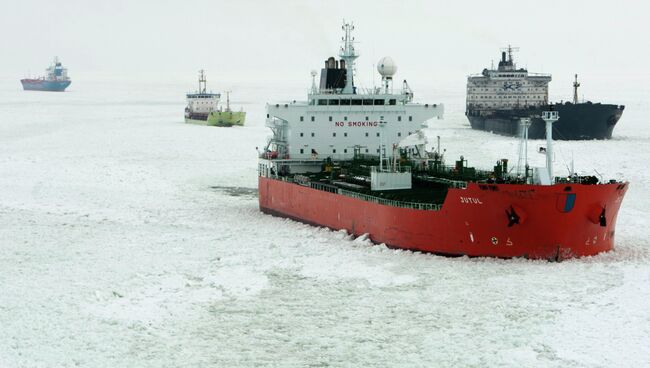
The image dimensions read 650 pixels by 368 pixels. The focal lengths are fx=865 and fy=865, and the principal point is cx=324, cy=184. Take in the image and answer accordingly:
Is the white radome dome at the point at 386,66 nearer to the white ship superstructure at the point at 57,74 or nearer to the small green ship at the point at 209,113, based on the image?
the small green ship at the point at 209,113

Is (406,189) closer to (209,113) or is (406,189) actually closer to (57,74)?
(209,113)

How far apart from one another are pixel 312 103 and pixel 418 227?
34.6ft

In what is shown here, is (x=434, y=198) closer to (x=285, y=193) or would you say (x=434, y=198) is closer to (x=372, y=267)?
(x=372, y=267)

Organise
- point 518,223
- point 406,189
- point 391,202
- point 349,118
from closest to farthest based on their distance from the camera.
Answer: point 518,223, point 391,202, point 406,189, point 349,118

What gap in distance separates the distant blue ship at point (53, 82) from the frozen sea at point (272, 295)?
13567cm

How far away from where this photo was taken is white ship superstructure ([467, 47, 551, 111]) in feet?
272

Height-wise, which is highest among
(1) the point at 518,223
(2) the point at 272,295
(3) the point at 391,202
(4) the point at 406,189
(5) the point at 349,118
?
(5) the point at 349,118

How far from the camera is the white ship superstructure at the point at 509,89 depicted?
272 ft

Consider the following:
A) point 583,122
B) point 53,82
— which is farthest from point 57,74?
point 583,122

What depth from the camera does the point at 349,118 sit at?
31688 millimetres

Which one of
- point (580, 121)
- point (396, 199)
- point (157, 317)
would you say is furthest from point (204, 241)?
point (580, 121)

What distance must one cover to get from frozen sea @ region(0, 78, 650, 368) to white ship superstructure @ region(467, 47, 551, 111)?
50322 mm

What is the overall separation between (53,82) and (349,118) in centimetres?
14197

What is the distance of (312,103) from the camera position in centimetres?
3180
